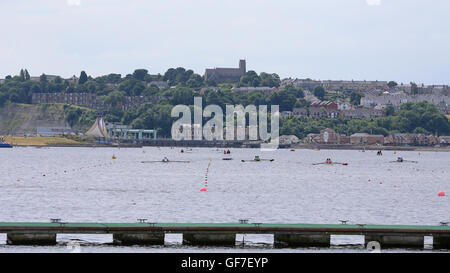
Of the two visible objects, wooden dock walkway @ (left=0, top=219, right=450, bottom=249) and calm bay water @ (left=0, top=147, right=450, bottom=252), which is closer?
wooden dock walkway @ (left=0, top=219, right=450, bottom=249)

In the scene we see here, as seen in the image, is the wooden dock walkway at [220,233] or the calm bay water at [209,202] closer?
the wooden dock walkway at [220,233]

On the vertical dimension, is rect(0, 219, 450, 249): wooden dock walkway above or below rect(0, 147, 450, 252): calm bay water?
above

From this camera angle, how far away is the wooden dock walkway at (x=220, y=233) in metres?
45.6

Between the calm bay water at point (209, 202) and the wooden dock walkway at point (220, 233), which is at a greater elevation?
the wooden dock walkway at point (220, 233)

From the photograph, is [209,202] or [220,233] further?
[209,202]

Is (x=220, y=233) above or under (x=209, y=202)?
above

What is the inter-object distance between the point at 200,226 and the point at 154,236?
2.43 meters

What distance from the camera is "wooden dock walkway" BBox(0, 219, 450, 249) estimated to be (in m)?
45.6

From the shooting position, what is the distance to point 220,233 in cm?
4603

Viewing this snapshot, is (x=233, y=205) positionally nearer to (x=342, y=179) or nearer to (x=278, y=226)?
(x=278, y=226)
